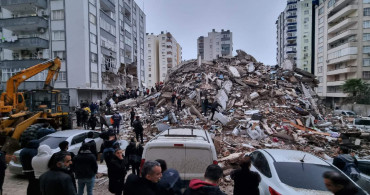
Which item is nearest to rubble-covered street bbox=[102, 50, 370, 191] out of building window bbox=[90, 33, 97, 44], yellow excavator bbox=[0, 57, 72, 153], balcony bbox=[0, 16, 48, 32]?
yellow excavator bbox=[0, 57, 72, 153]

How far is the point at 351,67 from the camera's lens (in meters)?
38.1

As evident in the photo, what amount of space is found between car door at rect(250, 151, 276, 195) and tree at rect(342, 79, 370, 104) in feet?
123

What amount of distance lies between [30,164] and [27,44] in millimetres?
27985

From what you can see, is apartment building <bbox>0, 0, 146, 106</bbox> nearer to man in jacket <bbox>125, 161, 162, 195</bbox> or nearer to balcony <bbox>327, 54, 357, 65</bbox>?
man in jacket <bbox>125, 161, 162, 195</bbox>

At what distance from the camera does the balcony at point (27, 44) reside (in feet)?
86.5

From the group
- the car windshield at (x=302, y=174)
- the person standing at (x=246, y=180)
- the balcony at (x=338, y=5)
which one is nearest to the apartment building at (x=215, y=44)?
the balcony at (x=338, y=5)

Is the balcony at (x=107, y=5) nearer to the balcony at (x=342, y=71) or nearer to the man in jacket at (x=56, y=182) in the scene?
the man in jacket at (x=56, y=182)

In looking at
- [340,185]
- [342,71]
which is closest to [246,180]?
[340,185]

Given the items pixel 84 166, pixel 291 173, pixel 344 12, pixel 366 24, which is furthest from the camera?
pixel 344 12

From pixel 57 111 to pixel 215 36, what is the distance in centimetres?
9012

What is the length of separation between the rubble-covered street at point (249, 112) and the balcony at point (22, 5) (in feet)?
56.0

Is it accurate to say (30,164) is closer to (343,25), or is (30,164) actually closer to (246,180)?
(246,180)

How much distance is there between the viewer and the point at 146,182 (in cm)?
260

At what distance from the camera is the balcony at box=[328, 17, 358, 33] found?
37938mm
